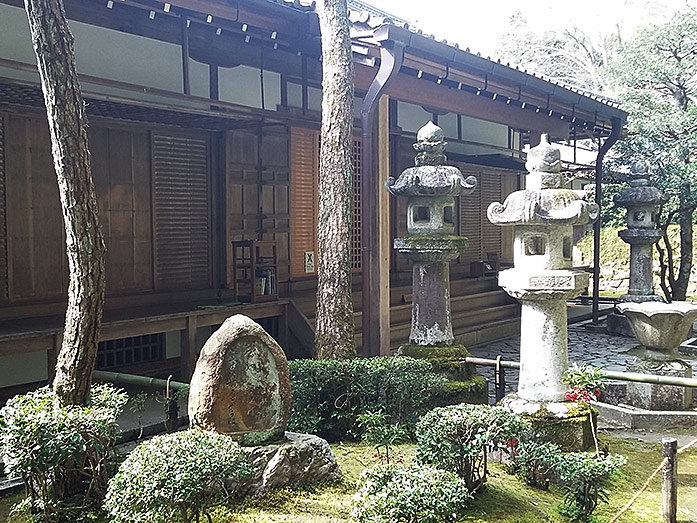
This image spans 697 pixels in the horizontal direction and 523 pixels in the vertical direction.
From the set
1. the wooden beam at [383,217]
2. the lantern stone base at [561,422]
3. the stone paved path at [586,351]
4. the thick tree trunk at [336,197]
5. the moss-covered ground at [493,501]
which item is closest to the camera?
the moss-covered ground at [493,501]

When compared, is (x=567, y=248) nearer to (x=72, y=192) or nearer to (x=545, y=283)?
(x=545, y=283)

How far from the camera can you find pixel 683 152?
49.9 feet

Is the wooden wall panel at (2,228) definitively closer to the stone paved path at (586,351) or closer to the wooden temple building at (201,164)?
the wooden temple building at (201,164)

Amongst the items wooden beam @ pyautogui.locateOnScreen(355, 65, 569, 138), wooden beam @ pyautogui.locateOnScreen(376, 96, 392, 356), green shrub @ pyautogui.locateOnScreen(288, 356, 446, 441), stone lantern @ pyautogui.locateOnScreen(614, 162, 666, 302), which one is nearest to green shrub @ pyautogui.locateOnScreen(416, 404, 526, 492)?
green shrub @ pyautogui.locateOnScreen(288, 356, 446, 441)

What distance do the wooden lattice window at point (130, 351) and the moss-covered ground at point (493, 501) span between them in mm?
3853

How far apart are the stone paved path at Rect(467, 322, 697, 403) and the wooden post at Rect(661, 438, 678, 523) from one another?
191 inches

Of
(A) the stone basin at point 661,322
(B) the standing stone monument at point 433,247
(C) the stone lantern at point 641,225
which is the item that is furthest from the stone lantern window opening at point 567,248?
(C) the stone lantern at point 641,225

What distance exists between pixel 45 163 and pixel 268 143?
3700 millimetres

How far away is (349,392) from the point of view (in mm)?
6938

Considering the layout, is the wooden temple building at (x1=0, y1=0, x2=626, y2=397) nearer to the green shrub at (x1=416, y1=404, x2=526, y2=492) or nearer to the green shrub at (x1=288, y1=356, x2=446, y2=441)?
the green shrub at (x1=288, y1=356, x2=446, y2=441)

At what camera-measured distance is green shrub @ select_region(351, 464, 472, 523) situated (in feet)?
14.0

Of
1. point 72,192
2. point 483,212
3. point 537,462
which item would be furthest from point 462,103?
point 72,192

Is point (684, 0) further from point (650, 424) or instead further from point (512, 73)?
point (650, 424)

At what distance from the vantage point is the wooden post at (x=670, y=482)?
16.8ft
